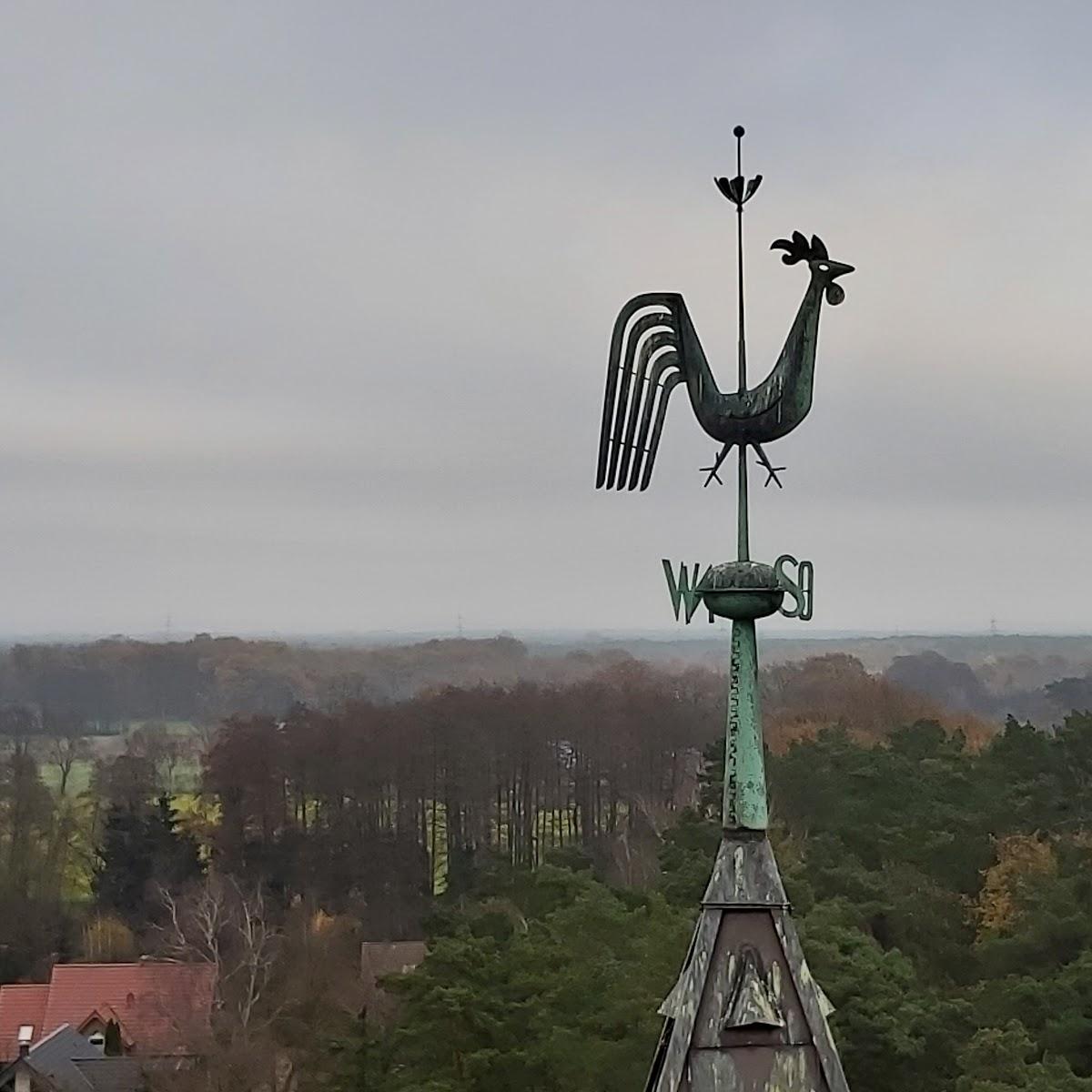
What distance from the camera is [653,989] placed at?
1556 cm

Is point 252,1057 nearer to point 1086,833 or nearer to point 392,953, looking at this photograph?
point 392,953

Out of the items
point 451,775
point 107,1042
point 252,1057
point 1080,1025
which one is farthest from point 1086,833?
point 451,775

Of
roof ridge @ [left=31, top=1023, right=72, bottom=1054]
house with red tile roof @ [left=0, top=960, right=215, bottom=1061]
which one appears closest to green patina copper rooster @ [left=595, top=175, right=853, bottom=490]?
house with red tile roof @ [left=0, top=960, right=215, bottom=1061]

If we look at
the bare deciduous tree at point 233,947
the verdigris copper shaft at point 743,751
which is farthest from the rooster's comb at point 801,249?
the bare deciduous tree at point 233,947

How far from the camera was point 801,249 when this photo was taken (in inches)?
148

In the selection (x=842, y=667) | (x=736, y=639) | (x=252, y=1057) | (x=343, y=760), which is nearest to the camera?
(x=736, y=639)

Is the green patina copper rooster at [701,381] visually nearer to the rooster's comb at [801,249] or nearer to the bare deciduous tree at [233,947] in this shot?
the rooster's comb at [801,249]

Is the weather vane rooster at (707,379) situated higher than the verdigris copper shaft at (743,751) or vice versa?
the weather vane rooster at (707,379)

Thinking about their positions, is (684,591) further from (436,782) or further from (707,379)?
(436,782)

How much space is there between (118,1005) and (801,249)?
90.7 ft

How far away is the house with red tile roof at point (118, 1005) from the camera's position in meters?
25.1

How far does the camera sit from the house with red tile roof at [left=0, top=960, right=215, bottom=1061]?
82.2 feet

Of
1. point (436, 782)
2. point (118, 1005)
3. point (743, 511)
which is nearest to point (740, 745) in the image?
point (743, 511)

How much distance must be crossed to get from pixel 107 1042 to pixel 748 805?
84.6 ft
